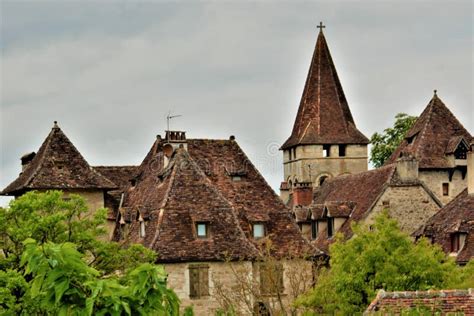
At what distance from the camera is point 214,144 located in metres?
55.7

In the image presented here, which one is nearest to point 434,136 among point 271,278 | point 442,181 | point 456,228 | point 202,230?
point 442,181

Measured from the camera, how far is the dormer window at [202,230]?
48.5 metres

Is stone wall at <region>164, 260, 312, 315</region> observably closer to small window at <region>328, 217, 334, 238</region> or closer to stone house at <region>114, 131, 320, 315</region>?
stone house at <region>114, 131, 320, 315</region>

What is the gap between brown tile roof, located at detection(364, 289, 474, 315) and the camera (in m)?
27.0

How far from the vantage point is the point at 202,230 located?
48656 mm

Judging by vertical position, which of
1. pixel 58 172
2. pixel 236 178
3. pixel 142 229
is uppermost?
pixel 58 172

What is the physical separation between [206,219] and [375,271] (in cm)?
1056

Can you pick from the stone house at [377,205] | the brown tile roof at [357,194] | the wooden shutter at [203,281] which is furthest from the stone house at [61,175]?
the stone house at [377,205]

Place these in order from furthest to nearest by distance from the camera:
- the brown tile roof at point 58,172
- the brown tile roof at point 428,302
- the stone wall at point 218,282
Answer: the brown tile roof at point 58,172 < the stone wall at point 218,282 < the brown tile roof at point 428,302

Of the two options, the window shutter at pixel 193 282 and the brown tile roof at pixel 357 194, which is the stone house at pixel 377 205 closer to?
the brown tile roof at pixel 357 194

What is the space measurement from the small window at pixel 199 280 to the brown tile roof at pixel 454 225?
9.19 metres

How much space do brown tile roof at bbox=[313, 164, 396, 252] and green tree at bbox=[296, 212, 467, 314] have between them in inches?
571

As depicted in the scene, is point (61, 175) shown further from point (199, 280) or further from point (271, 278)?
point (271, 278)

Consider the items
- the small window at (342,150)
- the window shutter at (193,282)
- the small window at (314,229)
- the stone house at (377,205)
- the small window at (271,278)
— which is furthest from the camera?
the small window at (342,150)
